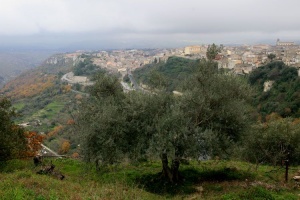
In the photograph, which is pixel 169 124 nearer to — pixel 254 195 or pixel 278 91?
pixel 254 195

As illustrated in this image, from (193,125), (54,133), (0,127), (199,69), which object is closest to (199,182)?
(193,125)

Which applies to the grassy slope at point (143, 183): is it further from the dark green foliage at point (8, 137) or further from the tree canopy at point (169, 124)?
the tree canopy at point (169, 124)

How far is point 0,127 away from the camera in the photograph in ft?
55.4

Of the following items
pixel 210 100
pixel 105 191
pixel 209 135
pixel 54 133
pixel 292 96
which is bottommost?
pixel 54 133

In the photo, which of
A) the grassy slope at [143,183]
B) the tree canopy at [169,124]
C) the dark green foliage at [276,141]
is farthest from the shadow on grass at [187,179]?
the dark green foliage at [276,141]

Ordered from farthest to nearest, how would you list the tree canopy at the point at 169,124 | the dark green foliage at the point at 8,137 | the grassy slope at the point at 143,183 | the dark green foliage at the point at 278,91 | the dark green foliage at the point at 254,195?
the dark green foliage at the point at 278,91 → the dark green foliage at the point at 8,137 → the tree canopy at the point at 169,124 → the dark green foliage at the point at 254,195 → the grassy slope at the point at 143,183

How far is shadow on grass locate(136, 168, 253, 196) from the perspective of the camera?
541 inches

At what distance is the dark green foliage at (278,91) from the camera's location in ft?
164

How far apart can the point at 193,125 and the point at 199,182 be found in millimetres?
3262

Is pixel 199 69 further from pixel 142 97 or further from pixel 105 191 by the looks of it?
pixel 105 191

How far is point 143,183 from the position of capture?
14.7 meters

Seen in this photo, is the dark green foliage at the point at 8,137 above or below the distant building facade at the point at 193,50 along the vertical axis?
below

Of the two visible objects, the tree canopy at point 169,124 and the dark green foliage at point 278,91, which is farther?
the dark green foliage at point 278,91

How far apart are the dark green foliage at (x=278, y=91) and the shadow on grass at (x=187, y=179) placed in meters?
36.0
